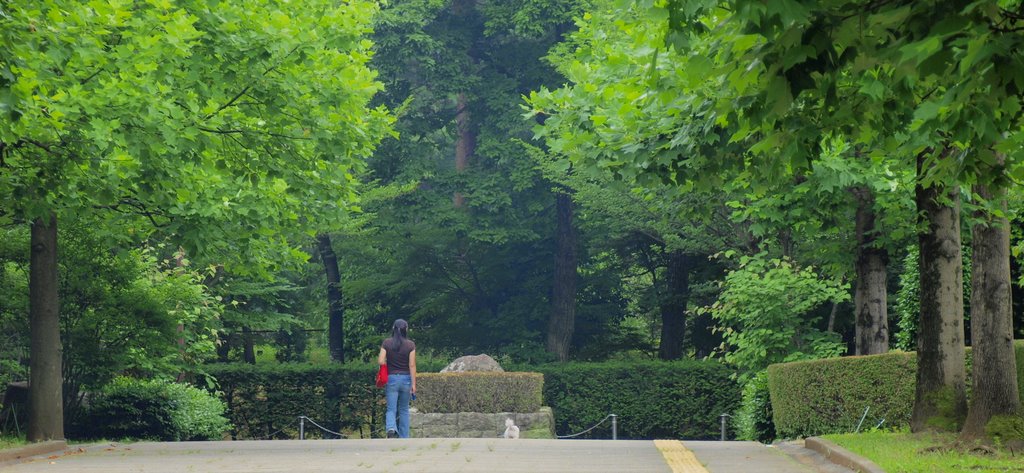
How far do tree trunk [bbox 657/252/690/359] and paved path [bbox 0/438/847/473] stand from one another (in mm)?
24525

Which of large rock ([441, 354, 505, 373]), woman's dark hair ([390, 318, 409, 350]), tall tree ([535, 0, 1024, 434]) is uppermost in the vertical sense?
tall tree ([535, 0, 1024, 434])

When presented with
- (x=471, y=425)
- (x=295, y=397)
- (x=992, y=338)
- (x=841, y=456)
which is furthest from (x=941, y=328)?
(x=295, y=397)

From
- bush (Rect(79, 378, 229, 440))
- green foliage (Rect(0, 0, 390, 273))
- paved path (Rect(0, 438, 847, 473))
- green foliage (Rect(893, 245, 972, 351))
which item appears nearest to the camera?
paved path (Rect(0, 438, 847, 473))

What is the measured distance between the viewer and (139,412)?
23562 mm

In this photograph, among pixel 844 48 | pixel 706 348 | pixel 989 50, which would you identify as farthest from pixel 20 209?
pixel 706 348

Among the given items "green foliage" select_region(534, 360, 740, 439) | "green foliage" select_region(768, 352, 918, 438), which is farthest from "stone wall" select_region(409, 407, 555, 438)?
"green foliage" select_region(768, 352, 918, 438)

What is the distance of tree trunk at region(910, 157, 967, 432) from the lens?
48.4ft

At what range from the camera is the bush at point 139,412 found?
23.3 m

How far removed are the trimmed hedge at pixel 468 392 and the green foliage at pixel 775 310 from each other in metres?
5.01

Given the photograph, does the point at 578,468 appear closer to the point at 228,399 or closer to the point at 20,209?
the point at 20,209

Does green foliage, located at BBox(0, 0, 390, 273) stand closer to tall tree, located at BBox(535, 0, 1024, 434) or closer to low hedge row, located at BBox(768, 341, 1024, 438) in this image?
tall tree, located at BBox(535, 0, 1024, 434)

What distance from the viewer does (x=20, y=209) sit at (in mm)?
18000

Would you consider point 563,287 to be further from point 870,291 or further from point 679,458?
point 679,458

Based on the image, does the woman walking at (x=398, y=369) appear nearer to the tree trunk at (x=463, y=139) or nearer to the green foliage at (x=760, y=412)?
the green foliage at (x=760, y=412)
